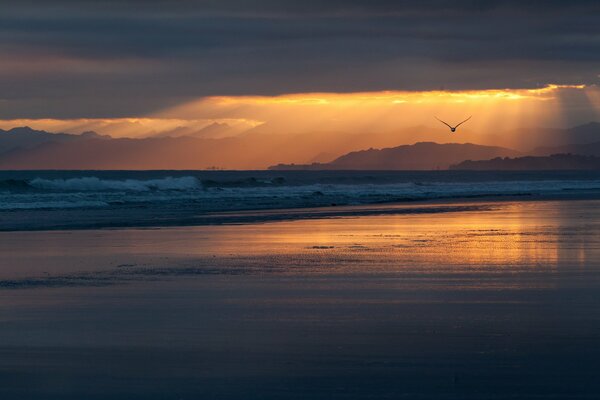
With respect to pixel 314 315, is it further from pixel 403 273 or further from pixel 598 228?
pixel 598 228

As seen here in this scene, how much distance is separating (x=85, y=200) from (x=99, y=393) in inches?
1338

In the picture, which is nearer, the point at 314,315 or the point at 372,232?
the point at 314,315

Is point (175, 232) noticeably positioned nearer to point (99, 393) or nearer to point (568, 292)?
point (568, 292)

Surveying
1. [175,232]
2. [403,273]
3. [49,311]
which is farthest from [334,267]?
[175,232]

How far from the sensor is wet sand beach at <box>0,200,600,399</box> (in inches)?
274

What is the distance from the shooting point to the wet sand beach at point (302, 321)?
274 inches

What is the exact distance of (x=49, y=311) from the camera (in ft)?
33.0

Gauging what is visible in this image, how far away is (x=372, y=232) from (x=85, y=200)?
840 inches

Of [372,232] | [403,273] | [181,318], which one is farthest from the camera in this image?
[372,232]

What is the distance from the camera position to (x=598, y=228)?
21.8 meters

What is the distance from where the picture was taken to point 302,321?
30.7ft

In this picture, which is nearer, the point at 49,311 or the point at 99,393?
the point at 99,393

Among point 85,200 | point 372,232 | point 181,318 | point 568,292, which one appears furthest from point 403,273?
point 85,200

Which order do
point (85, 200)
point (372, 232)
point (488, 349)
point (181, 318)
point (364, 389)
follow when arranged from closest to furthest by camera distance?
point (364, 389)
point (488, 349)
point (181, 318)
point (372, 232)
point (85, 200)
